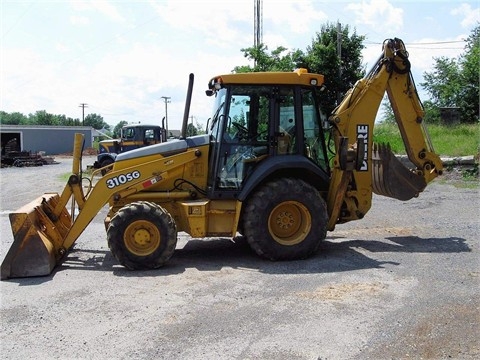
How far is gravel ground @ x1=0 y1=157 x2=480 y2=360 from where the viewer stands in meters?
4.23

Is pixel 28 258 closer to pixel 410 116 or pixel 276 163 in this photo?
pixel 276 163

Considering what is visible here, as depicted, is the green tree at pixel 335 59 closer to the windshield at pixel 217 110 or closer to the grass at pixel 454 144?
the grass at pixel 454 144

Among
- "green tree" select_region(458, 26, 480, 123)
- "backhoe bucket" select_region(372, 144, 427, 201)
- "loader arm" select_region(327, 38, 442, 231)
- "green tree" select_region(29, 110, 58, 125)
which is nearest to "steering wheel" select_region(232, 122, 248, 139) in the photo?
"loader arm" select_region(327, 38, 442, 231)

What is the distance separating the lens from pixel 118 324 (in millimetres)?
4773

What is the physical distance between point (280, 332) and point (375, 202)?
8292 millimetres

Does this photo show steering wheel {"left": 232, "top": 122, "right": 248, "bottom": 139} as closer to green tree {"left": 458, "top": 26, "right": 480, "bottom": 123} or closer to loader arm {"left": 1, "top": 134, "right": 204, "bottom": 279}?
loader arm {"left": 1, "top": 134, "right": 204, "bottom": 279}

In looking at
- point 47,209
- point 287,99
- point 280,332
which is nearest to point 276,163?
point 287,99

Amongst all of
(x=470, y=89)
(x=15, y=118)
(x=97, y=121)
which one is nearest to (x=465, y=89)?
(x=470, y=89)

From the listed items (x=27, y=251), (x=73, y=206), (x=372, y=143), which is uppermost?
(x=372, y=143)

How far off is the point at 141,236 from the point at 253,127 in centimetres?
214

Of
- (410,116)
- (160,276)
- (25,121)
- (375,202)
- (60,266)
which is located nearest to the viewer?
(160,276)

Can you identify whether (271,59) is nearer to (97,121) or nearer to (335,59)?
(335,59)

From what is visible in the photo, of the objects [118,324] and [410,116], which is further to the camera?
[410,116]

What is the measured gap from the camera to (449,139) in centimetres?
1775
